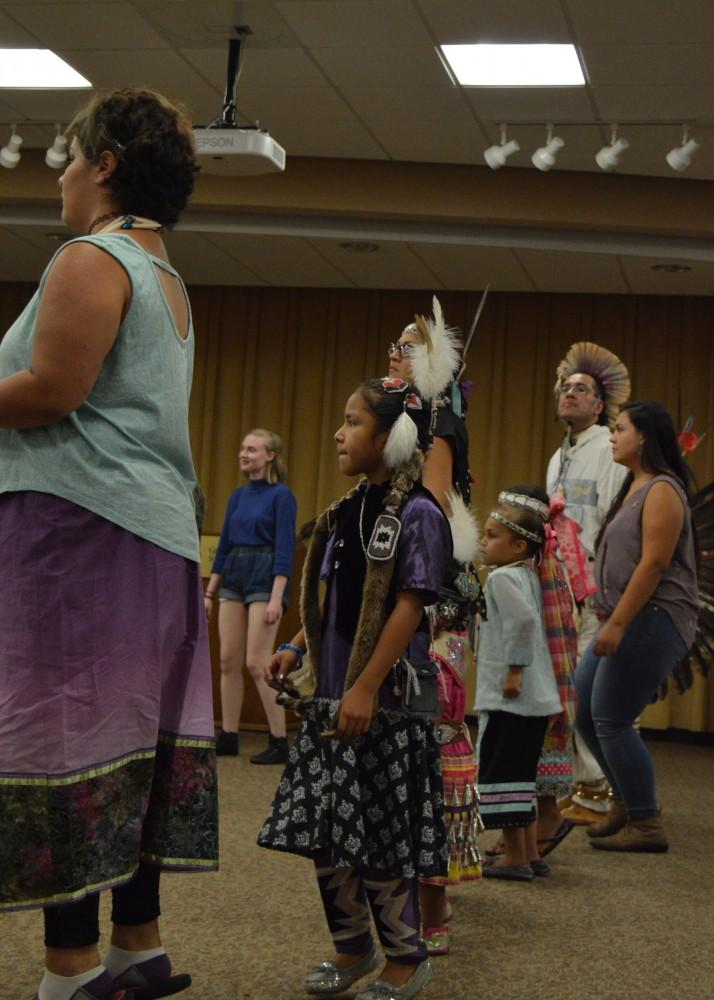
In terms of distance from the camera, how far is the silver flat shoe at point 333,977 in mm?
2443

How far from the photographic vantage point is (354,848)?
7.47 feet

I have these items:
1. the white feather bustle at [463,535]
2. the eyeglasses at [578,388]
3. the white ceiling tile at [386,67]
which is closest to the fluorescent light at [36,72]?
the white ceiling tile at [386,67]

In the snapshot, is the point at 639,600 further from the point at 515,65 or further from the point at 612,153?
the point at 612,153

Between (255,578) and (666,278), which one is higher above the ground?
(666,278)

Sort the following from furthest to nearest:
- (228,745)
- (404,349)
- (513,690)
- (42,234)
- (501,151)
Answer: (42,234)
(228,745)
(501,151)
(513,690)
(404,349)

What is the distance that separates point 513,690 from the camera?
11.6ft

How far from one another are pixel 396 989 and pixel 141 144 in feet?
4.94

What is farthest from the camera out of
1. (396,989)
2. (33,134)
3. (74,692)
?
A: (33,134)

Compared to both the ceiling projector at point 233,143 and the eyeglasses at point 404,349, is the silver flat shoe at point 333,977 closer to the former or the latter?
the eyeglasses at point 404,349

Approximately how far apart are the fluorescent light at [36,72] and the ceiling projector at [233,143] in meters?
0.82

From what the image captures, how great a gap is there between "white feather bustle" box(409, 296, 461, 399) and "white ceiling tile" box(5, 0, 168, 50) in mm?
2612

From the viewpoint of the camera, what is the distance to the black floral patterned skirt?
7.56ft

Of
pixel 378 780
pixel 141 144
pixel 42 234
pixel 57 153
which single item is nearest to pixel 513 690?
pixel 378 780

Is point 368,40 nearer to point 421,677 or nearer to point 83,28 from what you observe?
point 83,28
